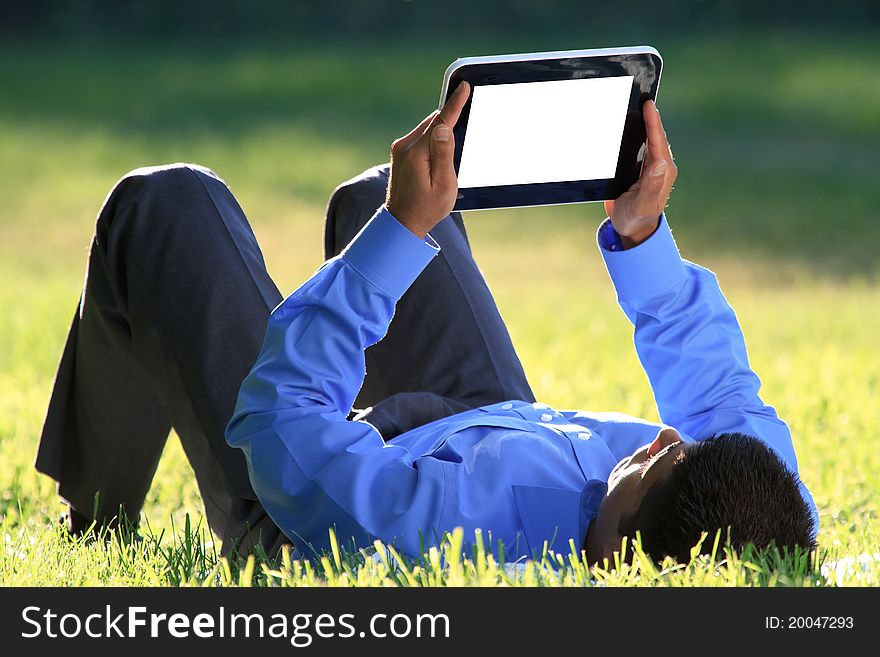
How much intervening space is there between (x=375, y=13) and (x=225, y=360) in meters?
17.5

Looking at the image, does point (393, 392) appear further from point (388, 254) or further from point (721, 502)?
point (721, 502)

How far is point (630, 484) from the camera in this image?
6.10 ft

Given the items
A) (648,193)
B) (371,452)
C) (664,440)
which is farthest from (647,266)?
(371,452)

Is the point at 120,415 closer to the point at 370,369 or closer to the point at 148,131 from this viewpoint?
the point at 370,369

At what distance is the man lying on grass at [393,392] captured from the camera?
73.8 inches

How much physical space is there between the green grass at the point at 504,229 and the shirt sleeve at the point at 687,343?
31cm

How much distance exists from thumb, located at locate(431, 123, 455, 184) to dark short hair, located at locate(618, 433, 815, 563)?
555 mm

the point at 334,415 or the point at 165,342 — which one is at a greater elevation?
the point at 165,342

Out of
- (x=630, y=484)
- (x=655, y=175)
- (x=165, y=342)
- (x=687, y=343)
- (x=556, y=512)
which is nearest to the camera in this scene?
(x=630, y=484)

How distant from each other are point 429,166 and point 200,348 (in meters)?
0.68

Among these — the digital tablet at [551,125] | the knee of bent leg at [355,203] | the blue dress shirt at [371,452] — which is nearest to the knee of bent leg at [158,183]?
the knee of bent leg at [355,203]

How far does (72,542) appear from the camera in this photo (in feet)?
8.04

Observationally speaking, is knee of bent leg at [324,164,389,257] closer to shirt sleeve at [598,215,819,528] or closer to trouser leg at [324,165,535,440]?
trouser leg at [324,165,535,440]

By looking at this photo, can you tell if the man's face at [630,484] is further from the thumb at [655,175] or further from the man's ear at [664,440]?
the thumb at [655,175]
